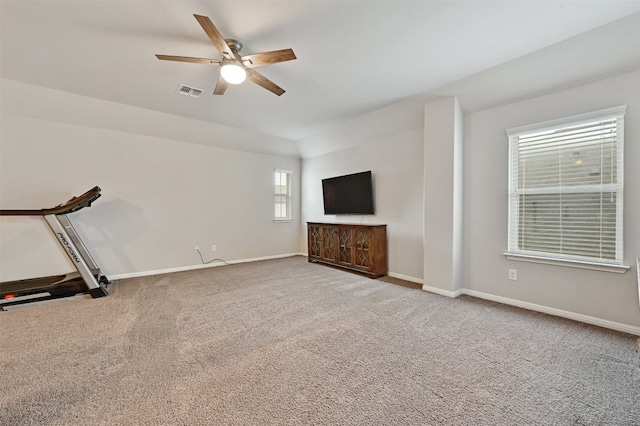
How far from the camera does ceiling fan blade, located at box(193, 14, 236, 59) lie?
1880 millimetres

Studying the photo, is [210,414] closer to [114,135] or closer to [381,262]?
[381,262]

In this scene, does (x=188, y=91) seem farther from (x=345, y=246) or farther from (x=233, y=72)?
(x=345, y=246)

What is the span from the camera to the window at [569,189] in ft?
8.34

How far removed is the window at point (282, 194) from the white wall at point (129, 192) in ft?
0.75

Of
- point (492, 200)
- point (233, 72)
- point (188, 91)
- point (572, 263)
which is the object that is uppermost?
point (188, 91)

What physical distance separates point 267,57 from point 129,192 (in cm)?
359

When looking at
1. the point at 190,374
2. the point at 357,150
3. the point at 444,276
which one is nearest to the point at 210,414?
the point at 190,374

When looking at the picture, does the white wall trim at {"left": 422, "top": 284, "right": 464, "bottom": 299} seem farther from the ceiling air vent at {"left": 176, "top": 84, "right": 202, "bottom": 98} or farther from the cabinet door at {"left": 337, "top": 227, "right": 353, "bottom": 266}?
the ceiling air vent at {"left": 176, "top": 84, "right": 202, "bottom": 98}

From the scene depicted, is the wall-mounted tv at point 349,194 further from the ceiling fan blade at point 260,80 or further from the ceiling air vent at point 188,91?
the ceiling air vent at point 188,91

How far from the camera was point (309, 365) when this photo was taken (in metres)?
1.92

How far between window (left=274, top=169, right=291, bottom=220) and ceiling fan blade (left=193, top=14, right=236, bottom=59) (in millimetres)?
3920

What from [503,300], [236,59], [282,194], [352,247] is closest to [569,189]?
[503,300]

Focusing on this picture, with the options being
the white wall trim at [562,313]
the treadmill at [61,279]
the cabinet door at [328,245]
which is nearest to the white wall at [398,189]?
the cabinet door at [328,245]

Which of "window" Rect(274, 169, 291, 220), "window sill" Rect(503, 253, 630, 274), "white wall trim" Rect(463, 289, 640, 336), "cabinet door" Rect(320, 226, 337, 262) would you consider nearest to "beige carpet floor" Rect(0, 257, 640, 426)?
"white wall trim" Rect(463, 289, 640, 336)
